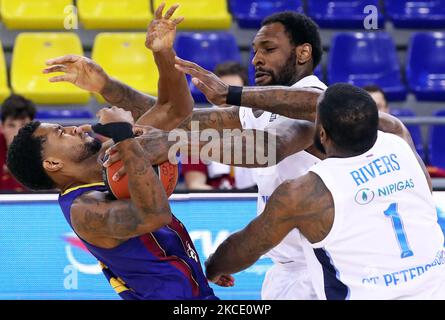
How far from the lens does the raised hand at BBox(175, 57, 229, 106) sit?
374 cm

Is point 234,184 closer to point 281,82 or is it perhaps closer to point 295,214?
point 281,82

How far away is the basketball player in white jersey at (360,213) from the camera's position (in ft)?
10.7

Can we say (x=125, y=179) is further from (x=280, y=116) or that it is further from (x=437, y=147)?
(x=437, y=147)

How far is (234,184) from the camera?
619 centimetres

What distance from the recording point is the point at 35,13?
778 centimetres

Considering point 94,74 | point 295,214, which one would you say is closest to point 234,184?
point 94,74

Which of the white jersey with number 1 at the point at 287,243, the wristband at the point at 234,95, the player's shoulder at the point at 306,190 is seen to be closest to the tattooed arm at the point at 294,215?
the player's shoulder at the point at 306,190

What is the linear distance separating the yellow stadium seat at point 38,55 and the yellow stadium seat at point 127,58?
199 millimetres

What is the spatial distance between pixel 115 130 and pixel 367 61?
4879mm

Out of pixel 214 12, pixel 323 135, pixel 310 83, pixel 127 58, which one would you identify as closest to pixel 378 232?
pixel 323 135

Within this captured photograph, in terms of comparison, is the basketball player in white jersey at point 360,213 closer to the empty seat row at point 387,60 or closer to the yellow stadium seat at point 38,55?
the yellow stadium seat at point 38,55

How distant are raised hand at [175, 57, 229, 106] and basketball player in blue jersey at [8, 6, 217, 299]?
1.02ft

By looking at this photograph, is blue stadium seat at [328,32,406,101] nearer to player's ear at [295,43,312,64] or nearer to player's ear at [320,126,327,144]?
player's ear at [295,43,312,64]
